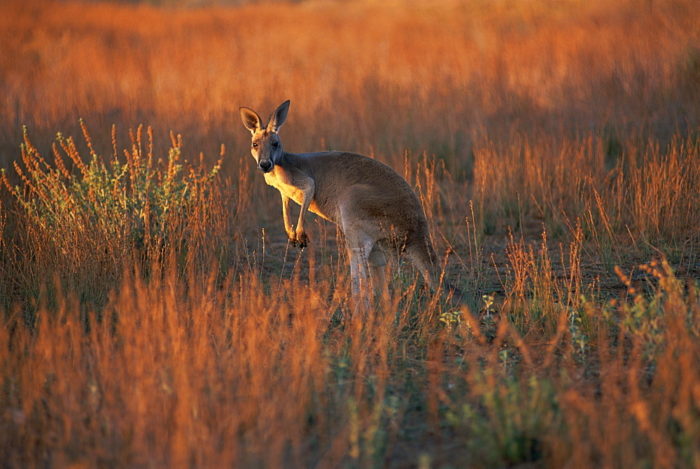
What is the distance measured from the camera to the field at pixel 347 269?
3375 millimetres

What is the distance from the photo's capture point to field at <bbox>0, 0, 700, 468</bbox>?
3.38 metres

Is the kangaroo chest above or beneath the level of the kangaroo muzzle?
beneath

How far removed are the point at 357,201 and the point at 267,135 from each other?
966 mm

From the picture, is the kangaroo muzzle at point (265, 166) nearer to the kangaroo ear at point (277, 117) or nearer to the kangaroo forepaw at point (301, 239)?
the kangaroo ear at point (277, 117)

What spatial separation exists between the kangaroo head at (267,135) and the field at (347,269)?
1.27ft

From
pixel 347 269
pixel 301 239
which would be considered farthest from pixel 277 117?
pixel 347 269

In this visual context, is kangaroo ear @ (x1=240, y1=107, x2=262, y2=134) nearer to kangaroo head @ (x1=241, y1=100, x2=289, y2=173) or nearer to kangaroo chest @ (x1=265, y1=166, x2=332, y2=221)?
kangaroo head @ (x1=241, y1=100, x2=289, y2=173)

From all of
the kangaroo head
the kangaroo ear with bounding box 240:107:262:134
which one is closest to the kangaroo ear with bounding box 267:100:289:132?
the kangaroo head

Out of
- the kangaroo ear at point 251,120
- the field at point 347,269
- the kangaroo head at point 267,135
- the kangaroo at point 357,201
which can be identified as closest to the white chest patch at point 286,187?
the kangaroo at point 357,201

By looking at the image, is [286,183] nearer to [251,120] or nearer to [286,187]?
[286,187]

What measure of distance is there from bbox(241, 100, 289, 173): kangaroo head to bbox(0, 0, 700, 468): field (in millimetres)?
388

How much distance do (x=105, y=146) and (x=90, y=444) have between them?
5.96 meters

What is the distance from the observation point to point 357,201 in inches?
223

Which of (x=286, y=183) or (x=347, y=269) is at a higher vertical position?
(x=286, y=183)
